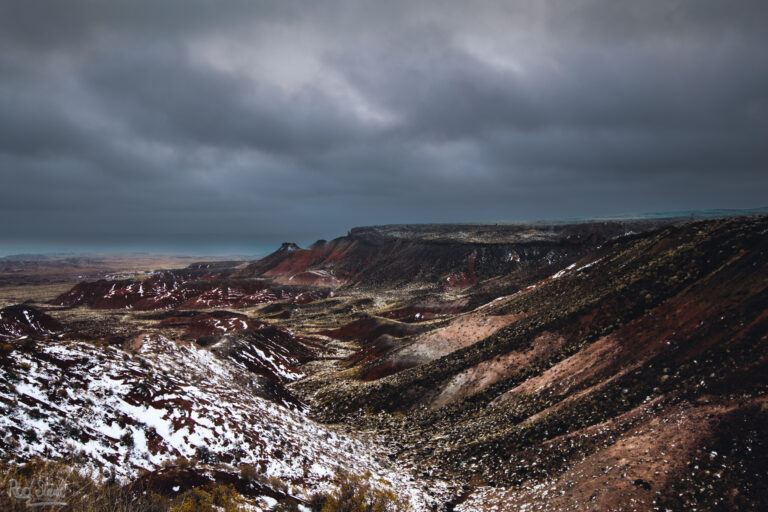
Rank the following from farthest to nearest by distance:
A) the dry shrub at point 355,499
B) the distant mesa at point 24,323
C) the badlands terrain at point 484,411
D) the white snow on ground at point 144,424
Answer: the distant mesa at point 24,323
the dry shrub at point 355,499
the white snow on ground at point 144,424
the badlands terrain at point 484,411

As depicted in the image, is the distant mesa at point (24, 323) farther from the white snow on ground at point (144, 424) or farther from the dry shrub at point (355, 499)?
the dry shrub at point (355, 499)

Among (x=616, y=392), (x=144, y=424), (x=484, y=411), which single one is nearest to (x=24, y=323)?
(x=144, y=424)

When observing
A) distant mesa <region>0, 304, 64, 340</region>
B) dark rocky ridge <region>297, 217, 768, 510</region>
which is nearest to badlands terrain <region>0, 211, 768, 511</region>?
dark rocky ridge <region>297, 217, 768, 510</region>

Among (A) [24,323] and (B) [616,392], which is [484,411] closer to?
(B) [616,392]

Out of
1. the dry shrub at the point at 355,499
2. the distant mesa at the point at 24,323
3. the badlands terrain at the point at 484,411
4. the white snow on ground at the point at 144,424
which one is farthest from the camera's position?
the distant mesa at the point at 24,323

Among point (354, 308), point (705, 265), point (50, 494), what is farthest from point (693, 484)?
point (354, 308)

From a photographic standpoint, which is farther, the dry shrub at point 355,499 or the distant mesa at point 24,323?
the distant mesa at point 24,323

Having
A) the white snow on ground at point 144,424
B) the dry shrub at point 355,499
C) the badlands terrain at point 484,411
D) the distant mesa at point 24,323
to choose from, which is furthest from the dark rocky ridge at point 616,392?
the distant mesa at point 24,323

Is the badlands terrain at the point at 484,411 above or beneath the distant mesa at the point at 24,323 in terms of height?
above

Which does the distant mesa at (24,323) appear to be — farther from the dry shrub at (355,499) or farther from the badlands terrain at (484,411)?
the dry shrub at (355,499)
